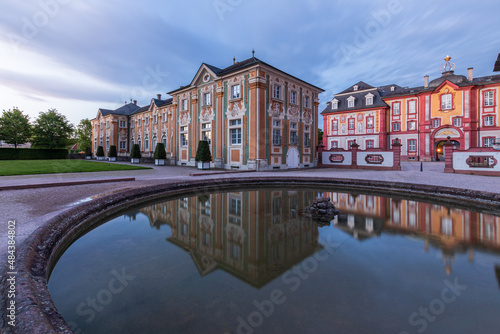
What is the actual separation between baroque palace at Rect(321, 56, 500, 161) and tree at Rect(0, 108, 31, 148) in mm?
50231

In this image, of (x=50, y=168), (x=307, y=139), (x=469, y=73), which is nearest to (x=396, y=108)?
(x=469, y=73)

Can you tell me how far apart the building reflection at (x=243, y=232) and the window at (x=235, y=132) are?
39.9ft

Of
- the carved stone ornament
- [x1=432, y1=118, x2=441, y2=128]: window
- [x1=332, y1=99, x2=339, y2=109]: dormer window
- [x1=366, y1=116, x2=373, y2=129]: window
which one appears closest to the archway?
the carved stone ornament

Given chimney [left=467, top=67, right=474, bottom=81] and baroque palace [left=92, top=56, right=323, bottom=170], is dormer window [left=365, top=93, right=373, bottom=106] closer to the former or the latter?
chimney [left=467, top=67, right=474, bottom=81]

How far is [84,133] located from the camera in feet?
183

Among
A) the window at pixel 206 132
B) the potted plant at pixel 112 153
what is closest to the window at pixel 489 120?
the window at pixel 206 132

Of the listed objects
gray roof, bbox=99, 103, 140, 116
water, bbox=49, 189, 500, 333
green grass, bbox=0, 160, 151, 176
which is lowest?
water, bbox=49, 189, 500, 333

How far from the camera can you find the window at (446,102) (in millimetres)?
31750

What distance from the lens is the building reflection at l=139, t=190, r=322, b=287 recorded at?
3226 mm

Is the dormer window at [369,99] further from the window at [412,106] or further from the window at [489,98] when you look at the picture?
the window at [489,98]

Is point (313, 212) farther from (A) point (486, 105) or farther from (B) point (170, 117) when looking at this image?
(A) point (486, 105)

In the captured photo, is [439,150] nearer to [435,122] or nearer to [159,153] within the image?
[435,122]

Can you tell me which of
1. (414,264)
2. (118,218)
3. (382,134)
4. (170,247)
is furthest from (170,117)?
(382,134)

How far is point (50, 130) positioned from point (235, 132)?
3686 cm
